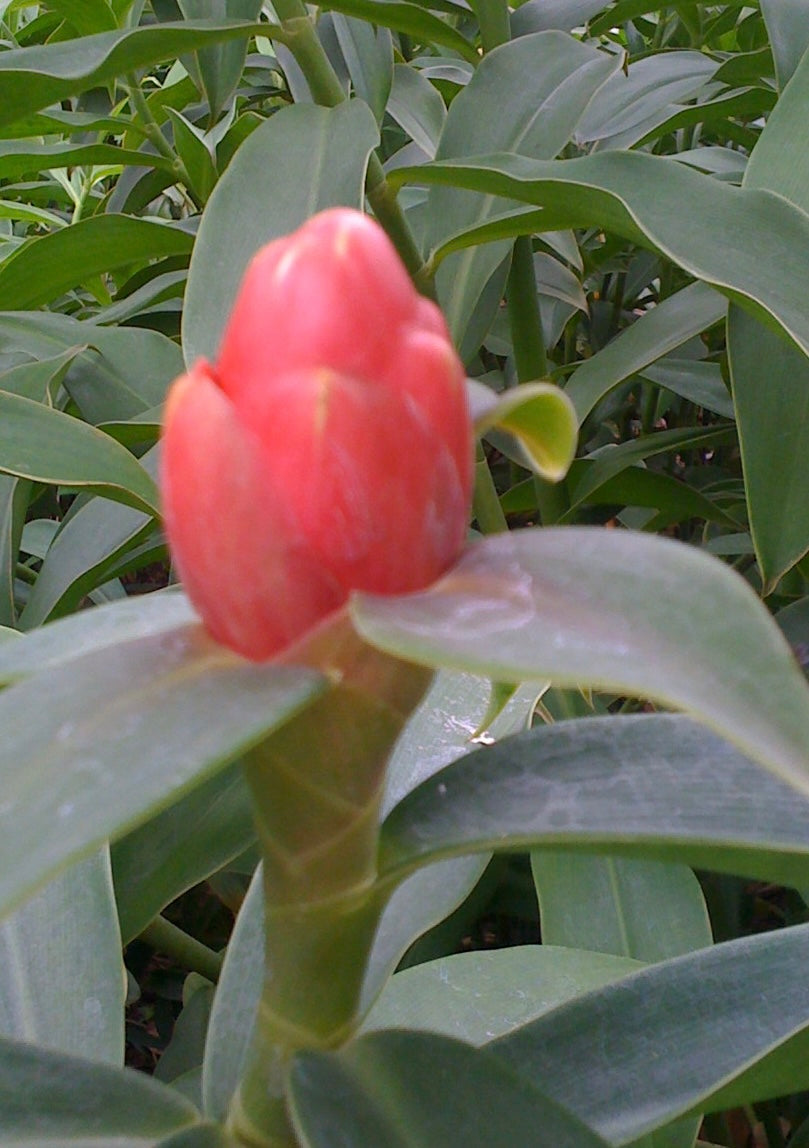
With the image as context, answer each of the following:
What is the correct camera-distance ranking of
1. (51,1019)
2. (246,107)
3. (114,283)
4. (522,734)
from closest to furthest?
(522,734) → (51,1019) → (246,107) → (114,283)

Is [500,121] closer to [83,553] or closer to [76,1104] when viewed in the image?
[83,553]

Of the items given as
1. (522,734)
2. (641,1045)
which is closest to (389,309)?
(522,734)

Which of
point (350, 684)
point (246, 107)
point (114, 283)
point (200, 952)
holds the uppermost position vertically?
point (350, 684)

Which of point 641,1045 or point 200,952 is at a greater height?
point 641,1045

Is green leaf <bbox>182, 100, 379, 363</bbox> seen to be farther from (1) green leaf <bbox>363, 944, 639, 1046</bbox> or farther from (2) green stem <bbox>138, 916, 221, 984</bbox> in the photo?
(2) green stem <bbox>138, 916, 221, 984</bbox>

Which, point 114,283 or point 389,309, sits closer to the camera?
point 389,309

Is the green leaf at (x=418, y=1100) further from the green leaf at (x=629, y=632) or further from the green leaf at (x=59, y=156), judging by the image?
the green leaf at (x=59, y=156)

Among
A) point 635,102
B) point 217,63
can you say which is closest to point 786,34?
point 635,102

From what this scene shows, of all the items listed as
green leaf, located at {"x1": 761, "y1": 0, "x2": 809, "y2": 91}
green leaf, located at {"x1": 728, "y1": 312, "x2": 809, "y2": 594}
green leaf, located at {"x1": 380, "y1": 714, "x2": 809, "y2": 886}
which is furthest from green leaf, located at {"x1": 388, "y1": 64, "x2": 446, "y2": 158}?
green leaf, located at {"x1": 380, "y1": 714, "x2": 809, "y2": 886}

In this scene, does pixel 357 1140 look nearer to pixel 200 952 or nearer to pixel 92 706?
pixel 92 706
